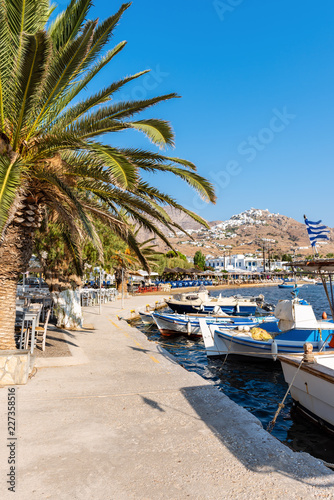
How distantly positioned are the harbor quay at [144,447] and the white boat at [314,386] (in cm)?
190

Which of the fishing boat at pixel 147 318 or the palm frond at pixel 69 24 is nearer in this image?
the palm frond at pixel 69 24

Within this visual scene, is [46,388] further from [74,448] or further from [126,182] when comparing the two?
[126,182]

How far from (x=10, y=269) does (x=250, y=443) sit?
19.9 feet

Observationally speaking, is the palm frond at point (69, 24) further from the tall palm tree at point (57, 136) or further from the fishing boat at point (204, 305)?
the fishing boat at point (204, 305)

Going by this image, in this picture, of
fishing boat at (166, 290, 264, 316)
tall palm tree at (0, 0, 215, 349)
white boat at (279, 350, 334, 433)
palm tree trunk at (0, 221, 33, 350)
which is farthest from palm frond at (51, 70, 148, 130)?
fishing boat at (166, 290, 264, 316)

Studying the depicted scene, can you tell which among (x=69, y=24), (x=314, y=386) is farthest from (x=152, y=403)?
(x=69, y=24)

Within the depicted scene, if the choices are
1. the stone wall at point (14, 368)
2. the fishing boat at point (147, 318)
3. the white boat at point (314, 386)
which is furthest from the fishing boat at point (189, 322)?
the stone wall at point (14, 368)

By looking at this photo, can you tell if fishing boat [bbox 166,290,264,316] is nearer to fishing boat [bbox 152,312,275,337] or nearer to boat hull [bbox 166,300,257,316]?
boat hull [bbox 166,300,257,316]

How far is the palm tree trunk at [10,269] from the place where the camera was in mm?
7969

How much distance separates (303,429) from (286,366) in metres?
1.41

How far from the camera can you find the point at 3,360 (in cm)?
727

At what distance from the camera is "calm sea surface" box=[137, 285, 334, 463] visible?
7617 mm

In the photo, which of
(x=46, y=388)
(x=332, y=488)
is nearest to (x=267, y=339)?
(x=46, y=388)

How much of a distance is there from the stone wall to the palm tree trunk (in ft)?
2.50
